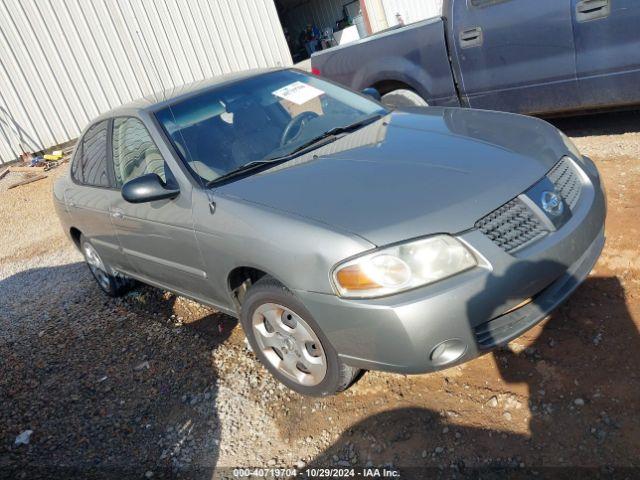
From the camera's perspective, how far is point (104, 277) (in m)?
4.67

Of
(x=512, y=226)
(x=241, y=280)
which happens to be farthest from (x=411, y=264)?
(x=241, y=280)

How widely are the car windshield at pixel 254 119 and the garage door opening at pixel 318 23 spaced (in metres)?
14.9

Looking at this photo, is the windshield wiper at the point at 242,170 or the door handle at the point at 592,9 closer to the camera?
the windshield wiper at the point at 242,170

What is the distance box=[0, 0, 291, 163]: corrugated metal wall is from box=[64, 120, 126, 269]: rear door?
7.43 m

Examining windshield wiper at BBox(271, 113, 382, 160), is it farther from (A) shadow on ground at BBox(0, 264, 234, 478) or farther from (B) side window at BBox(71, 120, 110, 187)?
(B) side window at BBox(71, 120, 110, 187)

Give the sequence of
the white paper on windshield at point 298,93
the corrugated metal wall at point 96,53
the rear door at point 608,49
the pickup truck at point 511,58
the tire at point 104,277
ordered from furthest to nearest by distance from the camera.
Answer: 1. the corrugated metal wall at point 96,53
2. the tire at point 104,277
3. the pickup truck at point 511,58
4. the rear door at point 608,49
5. the white paper on windshield at point 298,93

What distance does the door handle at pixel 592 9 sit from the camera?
14.1 ft

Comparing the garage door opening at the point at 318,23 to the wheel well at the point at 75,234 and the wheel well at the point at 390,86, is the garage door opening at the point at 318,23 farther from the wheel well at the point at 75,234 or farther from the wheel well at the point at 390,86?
the wheel well at the point at 75,234

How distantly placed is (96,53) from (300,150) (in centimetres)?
995

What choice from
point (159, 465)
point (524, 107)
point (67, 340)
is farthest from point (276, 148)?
point (524, 107)

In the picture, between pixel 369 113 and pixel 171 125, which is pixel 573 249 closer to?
pixel 369 113

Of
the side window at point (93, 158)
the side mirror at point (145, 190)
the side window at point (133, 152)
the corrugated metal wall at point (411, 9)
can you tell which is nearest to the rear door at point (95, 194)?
the side window at point (93, 158)

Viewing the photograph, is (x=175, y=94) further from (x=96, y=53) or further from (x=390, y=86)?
(x=96, y=53)

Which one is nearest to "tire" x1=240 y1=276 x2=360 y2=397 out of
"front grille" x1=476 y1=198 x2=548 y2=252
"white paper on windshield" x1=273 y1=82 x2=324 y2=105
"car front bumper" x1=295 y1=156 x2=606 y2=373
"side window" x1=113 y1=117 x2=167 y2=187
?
"car front bumper" x1=295 y1=156 x2=606 y2=373
